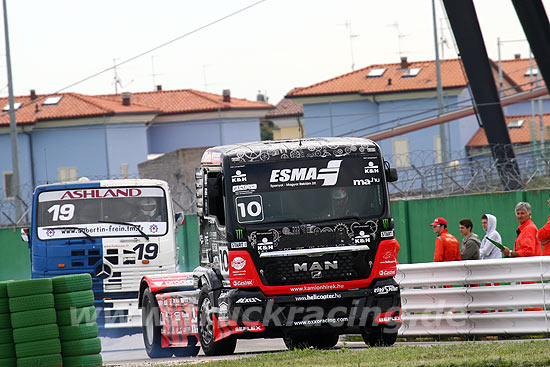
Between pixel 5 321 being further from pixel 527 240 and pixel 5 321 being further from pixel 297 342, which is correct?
pixel 527 240

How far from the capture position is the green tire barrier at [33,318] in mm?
12023

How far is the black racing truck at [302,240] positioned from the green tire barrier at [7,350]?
7.56 feet

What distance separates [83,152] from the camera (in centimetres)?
6556

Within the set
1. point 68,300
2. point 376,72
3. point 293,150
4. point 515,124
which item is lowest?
point 68,300

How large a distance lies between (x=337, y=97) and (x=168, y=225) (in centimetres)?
5434

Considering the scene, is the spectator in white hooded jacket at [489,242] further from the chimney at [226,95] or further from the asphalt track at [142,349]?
the chimney at [226,95]

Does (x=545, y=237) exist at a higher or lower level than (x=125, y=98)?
lower

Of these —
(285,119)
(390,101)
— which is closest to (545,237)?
(390,101)

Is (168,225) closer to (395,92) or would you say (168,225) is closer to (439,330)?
(439,330)

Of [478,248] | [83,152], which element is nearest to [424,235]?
[478,248]

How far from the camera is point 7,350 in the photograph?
39.5ft

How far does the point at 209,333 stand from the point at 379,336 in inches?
80.1

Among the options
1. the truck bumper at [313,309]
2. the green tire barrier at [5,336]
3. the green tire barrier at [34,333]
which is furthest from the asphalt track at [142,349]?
the green tire barrier at [5,336]

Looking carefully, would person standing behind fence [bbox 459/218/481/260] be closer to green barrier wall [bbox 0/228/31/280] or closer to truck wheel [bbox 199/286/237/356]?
truck wheel [bbox 199/286/237/356]
